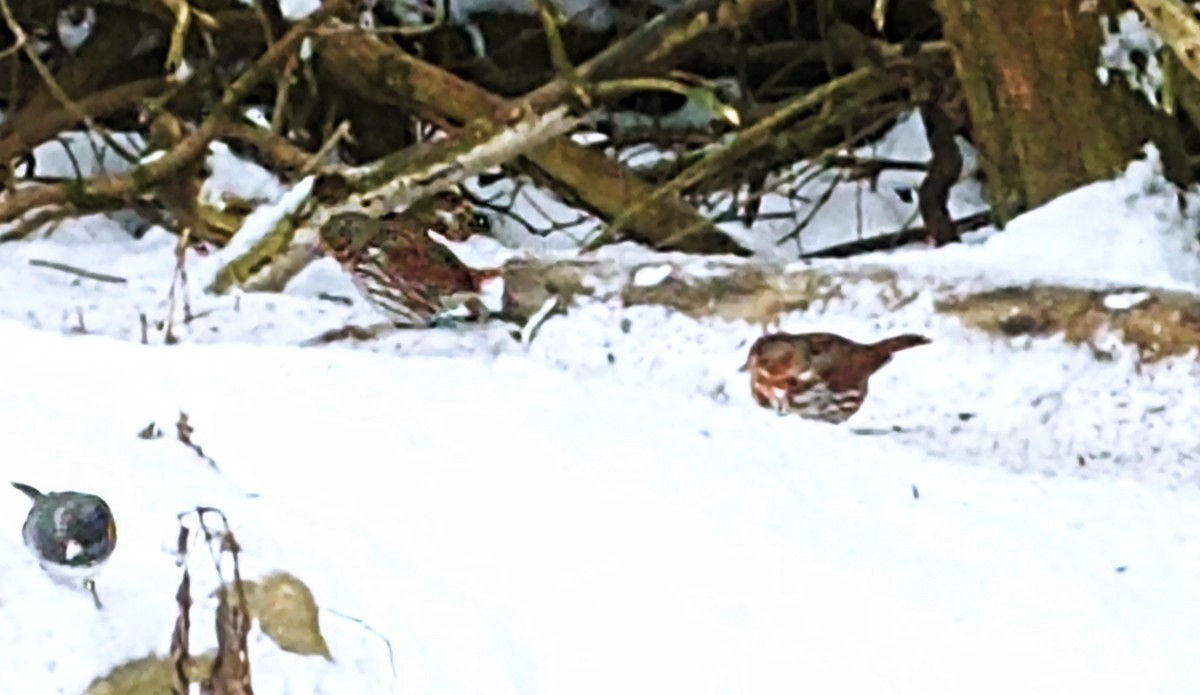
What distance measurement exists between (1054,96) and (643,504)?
119 centimetres

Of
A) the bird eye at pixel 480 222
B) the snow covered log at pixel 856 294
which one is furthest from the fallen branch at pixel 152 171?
the snow covered log at pixel 856 294

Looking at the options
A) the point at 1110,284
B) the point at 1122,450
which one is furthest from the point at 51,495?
the point at 1110,284

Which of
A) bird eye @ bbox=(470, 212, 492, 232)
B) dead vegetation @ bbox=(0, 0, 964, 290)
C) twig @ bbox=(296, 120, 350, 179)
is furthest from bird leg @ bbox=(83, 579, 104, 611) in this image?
bird eye @ bbox=(470, 212, 492, 232)

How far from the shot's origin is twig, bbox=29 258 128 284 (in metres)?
Answer: 2.21

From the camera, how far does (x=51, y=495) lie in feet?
3.84

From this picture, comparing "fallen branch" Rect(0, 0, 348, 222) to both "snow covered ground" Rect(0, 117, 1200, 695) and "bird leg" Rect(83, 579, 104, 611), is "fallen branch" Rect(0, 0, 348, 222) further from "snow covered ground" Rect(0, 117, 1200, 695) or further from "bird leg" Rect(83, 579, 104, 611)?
"bird leg" Rect(83, 579, 104, 611)

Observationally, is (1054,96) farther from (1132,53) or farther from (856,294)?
(856,294)

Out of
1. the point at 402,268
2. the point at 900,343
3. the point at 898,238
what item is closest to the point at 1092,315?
the point at 900,343

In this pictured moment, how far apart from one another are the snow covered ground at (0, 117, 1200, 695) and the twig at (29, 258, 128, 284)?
395mm

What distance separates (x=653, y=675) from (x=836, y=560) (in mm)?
200

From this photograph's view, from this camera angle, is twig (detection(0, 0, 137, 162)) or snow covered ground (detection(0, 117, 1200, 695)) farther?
twig (detection(0, 0, 137, 162))

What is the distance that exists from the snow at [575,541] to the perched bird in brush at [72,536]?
16 mm

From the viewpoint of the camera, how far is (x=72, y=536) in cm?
113

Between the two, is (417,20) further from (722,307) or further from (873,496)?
(873,496)
